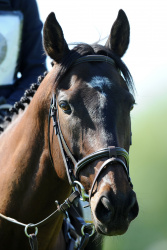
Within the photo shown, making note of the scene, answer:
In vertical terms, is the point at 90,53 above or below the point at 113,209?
above

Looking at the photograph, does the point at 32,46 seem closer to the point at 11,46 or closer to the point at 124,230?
the point at 11,46

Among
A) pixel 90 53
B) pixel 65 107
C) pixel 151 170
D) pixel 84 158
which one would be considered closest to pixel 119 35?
pixel 90 53

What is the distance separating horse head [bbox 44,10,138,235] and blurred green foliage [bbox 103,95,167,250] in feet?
28.2

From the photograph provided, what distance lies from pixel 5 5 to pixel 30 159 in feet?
10.5

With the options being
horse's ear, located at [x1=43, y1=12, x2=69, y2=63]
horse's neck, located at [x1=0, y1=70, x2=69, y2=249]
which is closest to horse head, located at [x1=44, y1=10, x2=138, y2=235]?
horse's ear, located at [x1=43, y1=12, x2=69, y2=63]

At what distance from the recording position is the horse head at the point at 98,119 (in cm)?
356

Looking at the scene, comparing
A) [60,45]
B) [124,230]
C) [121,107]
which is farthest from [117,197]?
[60,45]

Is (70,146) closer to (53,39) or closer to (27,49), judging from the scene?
(53,39)

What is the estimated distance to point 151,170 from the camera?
17.0 metres

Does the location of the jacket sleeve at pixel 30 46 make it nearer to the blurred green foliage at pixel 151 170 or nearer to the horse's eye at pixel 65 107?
the horse's eye at pixel 65 107

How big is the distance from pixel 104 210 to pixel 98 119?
72cm

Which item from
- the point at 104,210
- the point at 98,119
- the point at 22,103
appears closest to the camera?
the point at 104,210

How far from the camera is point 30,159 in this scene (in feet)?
14.2

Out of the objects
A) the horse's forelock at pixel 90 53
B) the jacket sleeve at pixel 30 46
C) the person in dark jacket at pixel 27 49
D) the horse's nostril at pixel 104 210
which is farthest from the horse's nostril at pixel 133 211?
the jacket sleeve at pixel 30 46
